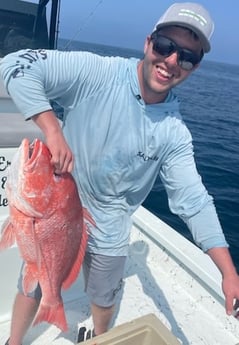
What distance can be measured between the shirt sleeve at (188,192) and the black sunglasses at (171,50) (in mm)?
375

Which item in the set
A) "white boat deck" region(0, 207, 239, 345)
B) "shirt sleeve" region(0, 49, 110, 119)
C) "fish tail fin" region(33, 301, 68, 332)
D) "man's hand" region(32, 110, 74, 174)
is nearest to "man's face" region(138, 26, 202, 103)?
"shirt sleeve" region(0, 49, 110, 119)

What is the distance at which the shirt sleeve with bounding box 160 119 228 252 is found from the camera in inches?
86.3

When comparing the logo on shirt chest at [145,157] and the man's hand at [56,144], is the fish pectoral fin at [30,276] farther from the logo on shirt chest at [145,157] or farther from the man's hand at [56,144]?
the logo on shirt chest at [145,157]

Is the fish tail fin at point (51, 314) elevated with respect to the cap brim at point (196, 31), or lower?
lower

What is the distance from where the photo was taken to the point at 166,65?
202 cm

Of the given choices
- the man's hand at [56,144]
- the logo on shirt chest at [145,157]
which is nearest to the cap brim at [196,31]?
the logo on shirt chest at [145,157]

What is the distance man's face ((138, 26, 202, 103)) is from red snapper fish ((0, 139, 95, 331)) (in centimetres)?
67

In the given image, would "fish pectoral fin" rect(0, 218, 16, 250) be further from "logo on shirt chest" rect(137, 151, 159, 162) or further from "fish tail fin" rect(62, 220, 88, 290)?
"logo on shirt chest" rect(137, 151, 159, 162)

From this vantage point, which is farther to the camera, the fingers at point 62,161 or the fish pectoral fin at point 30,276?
the fish pectoral fin at point 30,276

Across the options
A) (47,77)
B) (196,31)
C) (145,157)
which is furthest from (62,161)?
(196,31)

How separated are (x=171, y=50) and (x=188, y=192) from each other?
769 millimetres

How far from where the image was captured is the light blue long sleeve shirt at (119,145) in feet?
6.86

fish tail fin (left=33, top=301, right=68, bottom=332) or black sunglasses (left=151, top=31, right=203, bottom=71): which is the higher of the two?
black sunglasses (left=151, top=31, right=203, bottom=71)

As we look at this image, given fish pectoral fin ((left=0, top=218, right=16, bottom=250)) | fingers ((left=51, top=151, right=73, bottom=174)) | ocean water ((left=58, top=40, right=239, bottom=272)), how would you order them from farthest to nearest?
1. ocean water ((left=58, top=40, right=239, bottom=272))
2. fish pectoral fin ((left=0, top=218, right=16, bottom=250))
3. fingers ((left=51, top=151, right=73, bottom=174))
